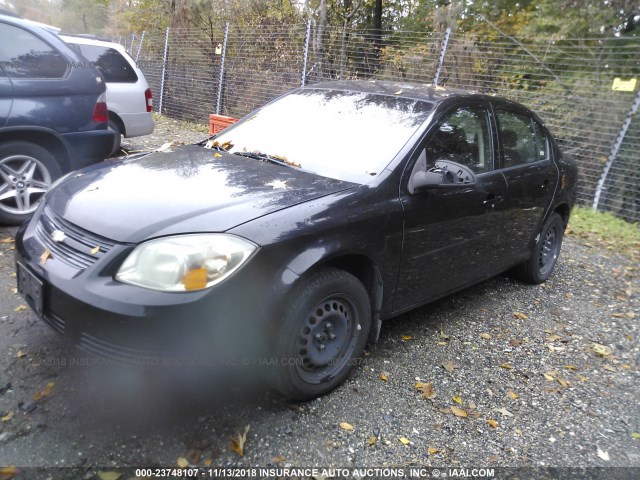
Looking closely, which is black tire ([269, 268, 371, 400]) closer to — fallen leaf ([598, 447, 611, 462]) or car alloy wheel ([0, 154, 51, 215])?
fallen leaf ([598, 447, 611, 462])

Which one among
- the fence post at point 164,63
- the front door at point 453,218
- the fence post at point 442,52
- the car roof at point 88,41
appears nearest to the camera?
the front door at point 453,218

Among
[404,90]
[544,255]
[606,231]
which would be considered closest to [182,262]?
[404,90]

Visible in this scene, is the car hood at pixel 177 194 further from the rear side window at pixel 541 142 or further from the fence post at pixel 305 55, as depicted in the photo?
the fence post at pixel 305 55

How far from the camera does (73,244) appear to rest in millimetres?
2410

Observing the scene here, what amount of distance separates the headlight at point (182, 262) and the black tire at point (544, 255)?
3.45 metres

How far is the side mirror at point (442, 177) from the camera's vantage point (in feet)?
10.0

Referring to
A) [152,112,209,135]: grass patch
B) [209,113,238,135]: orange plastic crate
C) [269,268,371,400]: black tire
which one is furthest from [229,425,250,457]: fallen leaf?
[152,112,209,135]: grass patch

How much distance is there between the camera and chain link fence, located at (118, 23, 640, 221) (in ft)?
26.3

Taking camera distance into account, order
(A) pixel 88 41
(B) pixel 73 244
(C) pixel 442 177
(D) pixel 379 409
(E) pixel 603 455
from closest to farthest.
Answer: (B) pixel 73 244
(E) pixel 603 455
(D) pixel 379 409
(C) pixel 442 177
(A) pixel 88 41

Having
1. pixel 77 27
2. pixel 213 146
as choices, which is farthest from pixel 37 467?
pixel 77 27

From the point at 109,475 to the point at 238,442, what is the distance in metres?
0.59

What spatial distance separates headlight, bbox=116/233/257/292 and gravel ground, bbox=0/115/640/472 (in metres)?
0.78

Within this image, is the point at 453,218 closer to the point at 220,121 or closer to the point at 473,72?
the point at 473,72

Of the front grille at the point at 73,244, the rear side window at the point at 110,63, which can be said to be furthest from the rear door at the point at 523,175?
the rear side window at the point at 110,63
